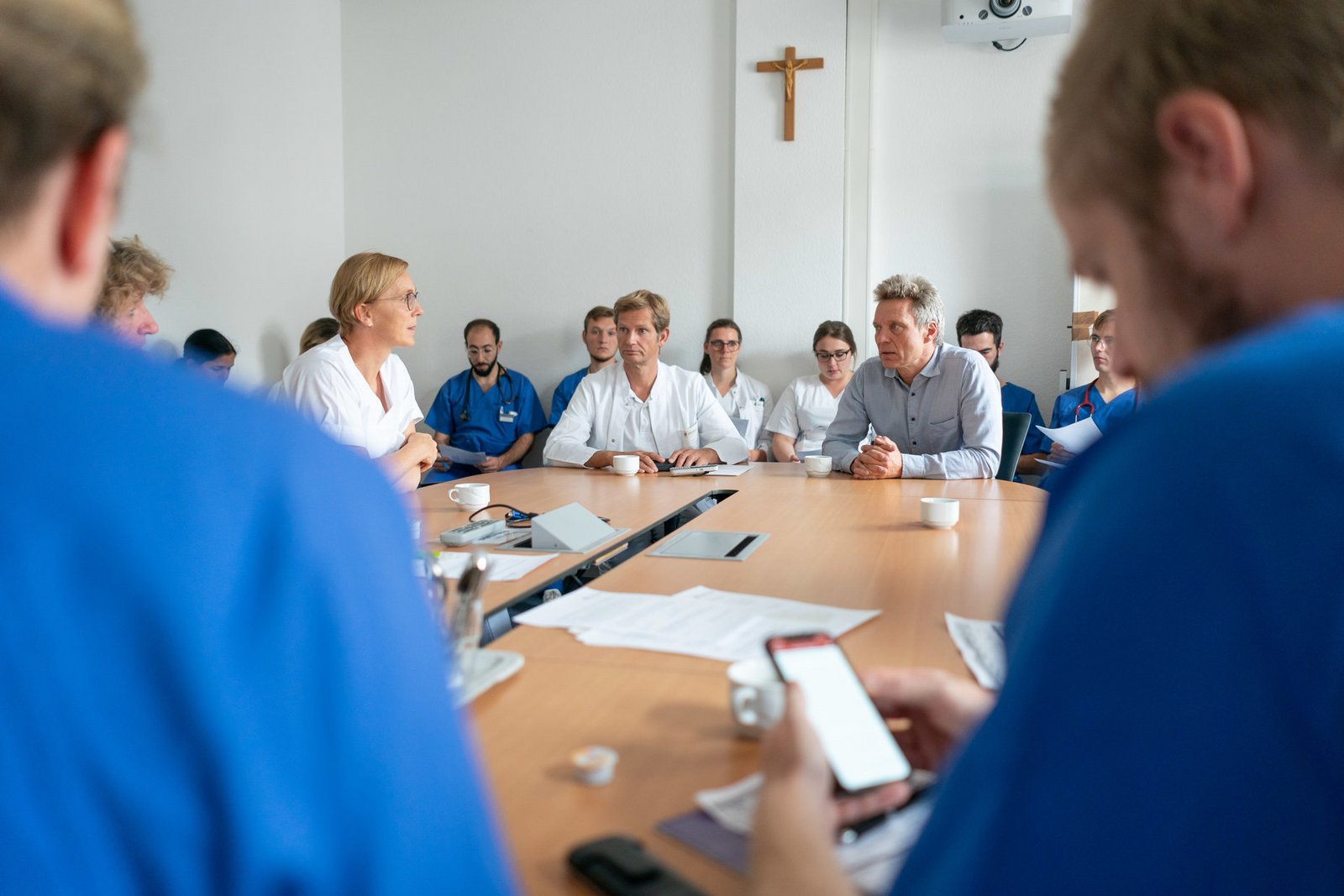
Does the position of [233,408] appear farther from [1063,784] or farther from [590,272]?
[590,272]

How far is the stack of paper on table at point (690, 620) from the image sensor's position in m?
1.44

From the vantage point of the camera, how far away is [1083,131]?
62cm

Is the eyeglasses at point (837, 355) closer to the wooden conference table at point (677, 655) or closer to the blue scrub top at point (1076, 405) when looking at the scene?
the blue scrub top at point (1076, 405)

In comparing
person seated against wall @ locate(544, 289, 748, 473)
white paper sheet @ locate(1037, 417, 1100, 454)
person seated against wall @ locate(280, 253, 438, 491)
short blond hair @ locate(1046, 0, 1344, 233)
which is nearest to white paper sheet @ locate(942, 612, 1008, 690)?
short blond hair @ locate(1046, 0, 1344, 233)

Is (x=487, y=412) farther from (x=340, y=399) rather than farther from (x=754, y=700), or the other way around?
(x=754, y=700)


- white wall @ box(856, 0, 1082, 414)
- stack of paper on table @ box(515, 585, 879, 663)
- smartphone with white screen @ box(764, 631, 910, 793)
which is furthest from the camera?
white wall @ box(856, 0, 1082, 414)

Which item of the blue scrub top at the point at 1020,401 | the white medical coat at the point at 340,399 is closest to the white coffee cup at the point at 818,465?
the white medical coat at the point at 340,399

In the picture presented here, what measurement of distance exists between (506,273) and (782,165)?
1.85 m

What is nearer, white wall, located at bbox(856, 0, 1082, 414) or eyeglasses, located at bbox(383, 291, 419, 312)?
eyeglasses, located at bbox(383, 291, 419, 312)

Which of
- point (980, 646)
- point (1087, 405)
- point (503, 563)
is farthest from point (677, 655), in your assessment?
point (1087, 405)

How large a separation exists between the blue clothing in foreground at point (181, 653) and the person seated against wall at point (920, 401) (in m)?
3.10

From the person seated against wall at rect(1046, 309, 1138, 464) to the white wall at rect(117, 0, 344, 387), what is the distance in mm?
4182

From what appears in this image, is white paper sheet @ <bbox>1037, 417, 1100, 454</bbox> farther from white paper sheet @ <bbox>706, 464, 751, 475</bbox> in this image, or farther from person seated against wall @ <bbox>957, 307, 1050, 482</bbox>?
person seated against wall @ <bbox>957, 307, 1050, 482</bbox>

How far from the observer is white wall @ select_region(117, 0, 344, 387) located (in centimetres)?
470
